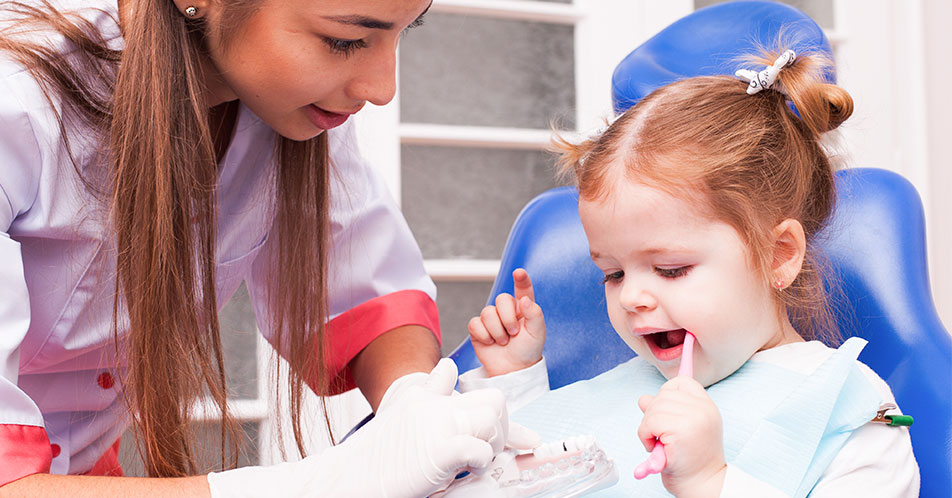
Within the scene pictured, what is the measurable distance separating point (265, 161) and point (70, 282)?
0.25 m

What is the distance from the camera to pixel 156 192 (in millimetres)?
783

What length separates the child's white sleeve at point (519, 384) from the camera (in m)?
1.01

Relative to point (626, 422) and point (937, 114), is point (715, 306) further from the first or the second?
point (937, 114)

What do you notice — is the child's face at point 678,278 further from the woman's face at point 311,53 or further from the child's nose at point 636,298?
the woman's face at point 311,53

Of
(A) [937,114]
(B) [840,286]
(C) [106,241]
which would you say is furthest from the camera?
(A) [937,114]

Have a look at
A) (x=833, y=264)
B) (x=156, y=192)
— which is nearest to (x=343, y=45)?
(x=156, y=192)

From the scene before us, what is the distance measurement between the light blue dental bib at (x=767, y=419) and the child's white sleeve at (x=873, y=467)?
0.03 ft

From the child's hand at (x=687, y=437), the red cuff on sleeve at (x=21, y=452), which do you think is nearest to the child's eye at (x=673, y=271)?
the child's hand at (x=687, y=437)

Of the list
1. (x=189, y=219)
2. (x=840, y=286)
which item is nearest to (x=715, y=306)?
(x=840, y=286)

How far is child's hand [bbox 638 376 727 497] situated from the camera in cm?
70

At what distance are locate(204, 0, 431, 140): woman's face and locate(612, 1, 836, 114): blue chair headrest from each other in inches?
13.7

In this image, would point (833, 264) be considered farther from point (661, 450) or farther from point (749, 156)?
point (661, 450)

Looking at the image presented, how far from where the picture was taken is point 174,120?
2.63ft

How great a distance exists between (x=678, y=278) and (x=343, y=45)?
38 centimetres
